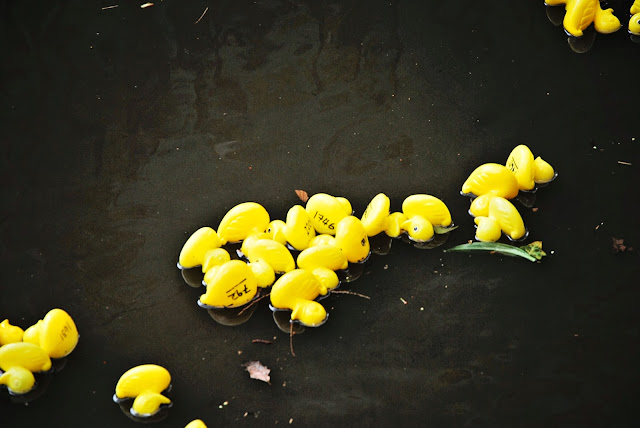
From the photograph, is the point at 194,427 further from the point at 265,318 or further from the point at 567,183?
the point at 567,183

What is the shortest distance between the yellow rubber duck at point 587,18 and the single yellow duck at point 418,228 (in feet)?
2.50

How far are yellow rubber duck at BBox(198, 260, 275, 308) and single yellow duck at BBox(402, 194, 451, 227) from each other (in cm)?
30

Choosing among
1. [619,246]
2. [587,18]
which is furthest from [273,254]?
[587,18]

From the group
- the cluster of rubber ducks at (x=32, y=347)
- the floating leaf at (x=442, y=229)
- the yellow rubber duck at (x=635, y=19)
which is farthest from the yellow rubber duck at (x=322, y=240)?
the yellow rubber duck at (x=635, y=19)

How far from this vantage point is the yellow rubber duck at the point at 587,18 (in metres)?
1.75

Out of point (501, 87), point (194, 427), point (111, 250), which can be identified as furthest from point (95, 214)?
point (501, 87)

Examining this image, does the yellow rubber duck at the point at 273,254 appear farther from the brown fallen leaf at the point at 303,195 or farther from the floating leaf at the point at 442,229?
the floating leaf at the point at 442,229

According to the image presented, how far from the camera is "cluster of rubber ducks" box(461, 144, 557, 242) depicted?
4.43 feet

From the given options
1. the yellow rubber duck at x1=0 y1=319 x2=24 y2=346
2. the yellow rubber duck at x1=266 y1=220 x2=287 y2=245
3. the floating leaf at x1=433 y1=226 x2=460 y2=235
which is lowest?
the yellow rubber duck at x1=0 y1=319 x2=24 y2=346

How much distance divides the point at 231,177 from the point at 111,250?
300 millimetres

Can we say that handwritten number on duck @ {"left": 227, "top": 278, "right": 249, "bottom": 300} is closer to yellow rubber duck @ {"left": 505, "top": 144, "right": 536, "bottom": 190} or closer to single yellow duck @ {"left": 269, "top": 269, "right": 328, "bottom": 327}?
single yellow duck @ {"left": 269, "top": 269, "right": 328, "bottom": 327}

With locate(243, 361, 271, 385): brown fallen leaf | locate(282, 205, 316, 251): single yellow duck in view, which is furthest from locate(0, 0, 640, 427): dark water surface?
locate(282, 205, 316, 251): single yellow duck

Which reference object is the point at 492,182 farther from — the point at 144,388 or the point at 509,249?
the point at 144,388

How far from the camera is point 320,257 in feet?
4.22
